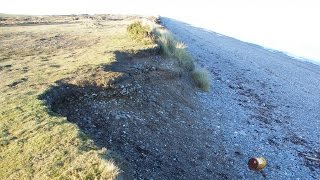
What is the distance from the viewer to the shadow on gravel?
10266 millimetres

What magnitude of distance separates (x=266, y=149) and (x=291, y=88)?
1192 centimetres

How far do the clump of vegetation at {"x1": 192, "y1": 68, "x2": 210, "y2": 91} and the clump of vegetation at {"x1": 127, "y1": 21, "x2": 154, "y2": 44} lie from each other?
3.03 metres

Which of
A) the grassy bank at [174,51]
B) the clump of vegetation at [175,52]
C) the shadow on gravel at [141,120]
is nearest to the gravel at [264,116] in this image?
the grassy bank at [174,51]

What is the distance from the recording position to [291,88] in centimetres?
2480

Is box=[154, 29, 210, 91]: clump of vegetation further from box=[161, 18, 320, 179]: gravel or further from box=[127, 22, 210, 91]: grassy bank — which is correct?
box=[161, 18, 320, 179]: gravel

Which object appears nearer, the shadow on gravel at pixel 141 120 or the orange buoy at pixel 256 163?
the shadow on gravel at pixel 141 120

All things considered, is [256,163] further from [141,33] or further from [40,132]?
[141,33]

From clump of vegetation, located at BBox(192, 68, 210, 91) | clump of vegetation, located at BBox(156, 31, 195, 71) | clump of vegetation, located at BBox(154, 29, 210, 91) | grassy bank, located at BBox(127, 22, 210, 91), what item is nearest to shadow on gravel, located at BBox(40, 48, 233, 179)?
clump of vegetation, located at BBox(192, 68, 210, 91)

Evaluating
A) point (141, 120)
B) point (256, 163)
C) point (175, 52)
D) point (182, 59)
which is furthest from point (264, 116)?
point (141, 120)

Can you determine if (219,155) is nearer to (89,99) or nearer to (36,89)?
(89,99)

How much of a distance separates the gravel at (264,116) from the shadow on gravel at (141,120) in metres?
1.14

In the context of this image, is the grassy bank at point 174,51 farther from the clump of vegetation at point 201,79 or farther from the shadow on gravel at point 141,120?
the shadow on gravel at point 141,120

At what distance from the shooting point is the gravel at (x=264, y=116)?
13.2 metres

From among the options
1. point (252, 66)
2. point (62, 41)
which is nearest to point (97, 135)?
point (62, 41)
